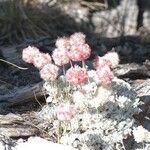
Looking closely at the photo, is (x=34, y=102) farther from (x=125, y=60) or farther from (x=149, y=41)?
(x=149, y=41)

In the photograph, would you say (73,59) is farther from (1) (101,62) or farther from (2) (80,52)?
(1) (101,62)

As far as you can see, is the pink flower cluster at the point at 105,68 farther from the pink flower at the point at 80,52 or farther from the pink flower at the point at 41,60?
the pink flower at the point at 41,60

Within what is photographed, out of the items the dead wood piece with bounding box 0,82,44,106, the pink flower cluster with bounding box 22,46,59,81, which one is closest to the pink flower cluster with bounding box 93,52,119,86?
the pink flower cluster with bounding box 22,46,59,81

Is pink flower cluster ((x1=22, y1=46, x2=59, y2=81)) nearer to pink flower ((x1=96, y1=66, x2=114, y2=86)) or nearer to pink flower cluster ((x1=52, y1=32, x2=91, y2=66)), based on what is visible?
pink flower cluster ((x1=52, y1=32, x2=91, y2=66))

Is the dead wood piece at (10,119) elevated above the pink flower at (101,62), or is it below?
below

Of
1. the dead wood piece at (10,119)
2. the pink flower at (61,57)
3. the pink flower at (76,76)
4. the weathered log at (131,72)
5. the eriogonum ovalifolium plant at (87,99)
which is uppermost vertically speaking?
the pink flower at (61,57)

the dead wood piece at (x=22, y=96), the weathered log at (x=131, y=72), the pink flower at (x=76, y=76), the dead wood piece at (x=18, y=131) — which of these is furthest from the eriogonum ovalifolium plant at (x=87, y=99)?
the weathered log at (x=131, y=72)
